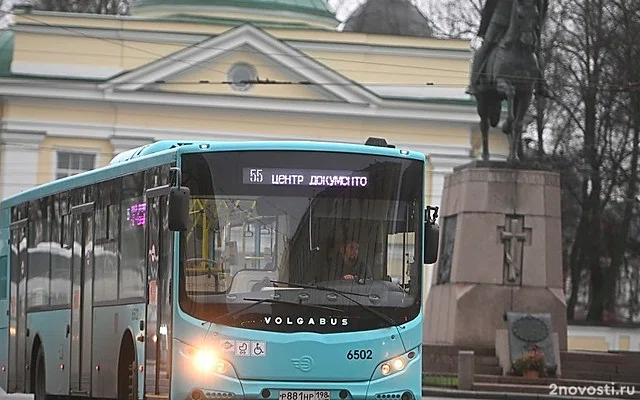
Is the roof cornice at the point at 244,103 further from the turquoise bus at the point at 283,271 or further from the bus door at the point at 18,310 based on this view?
the turquoise bus at the point at 283,271

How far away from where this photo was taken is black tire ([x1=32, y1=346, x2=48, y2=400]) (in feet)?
72.9

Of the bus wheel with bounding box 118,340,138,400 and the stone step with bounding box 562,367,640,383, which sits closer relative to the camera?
the bus wheel with bounding box 118,340,138,400

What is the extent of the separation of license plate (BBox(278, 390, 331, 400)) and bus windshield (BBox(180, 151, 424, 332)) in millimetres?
530

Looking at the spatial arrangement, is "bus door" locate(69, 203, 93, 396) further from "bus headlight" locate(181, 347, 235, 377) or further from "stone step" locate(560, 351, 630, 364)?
"stone step" locate(560, 351, 630, 364)

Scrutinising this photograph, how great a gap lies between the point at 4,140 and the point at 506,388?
3368 cm

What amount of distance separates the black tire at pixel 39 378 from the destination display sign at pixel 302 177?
20.0 feet

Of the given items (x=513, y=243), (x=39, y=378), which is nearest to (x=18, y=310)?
(x=39, y=378)

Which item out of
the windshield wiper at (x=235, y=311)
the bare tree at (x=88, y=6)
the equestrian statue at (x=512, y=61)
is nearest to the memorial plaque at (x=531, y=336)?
the equestrian statue at (x=512, y=61)

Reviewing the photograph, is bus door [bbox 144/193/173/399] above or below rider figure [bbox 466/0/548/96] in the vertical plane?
below

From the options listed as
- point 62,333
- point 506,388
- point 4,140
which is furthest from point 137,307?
point 4,140

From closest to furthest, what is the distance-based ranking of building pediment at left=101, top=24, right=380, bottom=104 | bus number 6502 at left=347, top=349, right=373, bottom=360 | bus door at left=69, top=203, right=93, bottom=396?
bus number 6502 at left=347, top=349, right=373, bottom=360
bus door at left=69, top=203, right=93, bottom=396
building pediment at left=101, top=24, right=380, bottom=104

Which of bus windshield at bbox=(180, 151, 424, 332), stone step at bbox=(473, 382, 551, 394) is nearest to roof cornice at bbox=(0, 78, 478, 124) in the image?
stone step at bbox=(473, 382, 551, 394)

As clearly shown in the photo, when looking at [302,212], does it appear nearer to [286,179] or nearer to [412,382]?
[286,179]

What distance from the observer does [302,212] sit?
16.9 metres
